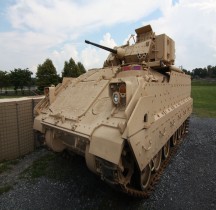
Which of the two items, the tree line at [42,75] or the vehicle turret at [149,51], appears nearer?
the vehicle turret at [149,51]

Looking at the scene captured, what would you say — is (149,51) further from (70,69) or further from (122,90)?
(70,69)

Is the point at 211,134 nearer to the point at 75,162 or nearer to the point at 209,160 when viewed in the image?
the point at 209,160

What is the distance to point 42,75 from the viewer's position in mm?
30797

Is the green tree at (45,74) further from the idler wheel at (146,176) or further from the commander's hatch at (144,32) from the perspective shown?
the idler wheel at (146,176)

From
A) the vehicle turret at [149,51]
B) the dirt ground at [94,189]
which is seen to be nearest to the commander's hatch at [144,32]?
the vehicle turret at [149,51]

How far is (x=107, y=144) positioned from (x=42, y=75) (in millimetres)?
29440

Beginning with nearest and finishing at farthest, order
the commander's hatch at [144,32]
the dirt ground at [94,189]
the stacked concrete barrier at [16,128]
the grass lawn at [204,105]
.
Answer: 1. the dirt ground at [94,189]
2. the stacked concrete barrier at [16,128]
3. the commander's hatch at [144,32]
4. the grass lawn at [204,105]

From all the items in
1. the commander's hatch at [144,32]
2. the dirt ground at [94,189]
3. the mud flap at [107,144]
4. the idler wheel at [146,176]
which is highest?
the commander's hatch at [144,32]

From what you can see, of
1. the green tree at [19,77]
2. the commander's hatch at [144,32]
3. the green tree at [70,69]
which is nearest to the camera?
the commander's hatch at [144,32]

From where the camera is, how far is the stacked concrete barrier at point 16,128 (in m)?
6.57

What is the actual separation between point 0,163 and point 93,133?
13.9 ft

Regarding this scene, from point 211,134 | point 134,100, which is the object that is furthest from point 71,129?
point 211,134

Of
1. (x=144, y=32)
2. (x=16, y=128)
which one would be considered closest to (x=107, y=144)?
(x=16, y=128)

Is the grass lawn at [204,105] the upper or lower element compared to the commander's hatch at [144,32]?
lower
